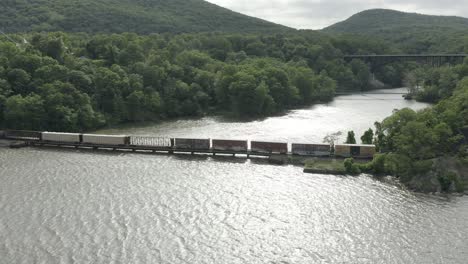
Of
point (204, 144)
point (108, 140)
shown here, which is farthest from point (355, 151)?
point (108, 140)

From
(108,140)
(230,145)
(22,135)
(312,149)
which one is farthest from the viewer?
(22,135)

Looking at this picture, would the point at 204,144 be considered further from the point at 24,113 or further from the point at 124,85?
the point at 124,85

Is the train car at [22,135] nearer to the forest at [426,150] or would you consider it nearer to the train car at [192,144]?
the train car at [192,144]

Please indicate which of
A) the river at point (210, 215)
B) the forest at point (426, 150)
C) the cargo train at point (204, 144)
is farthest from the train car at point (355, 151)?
the river at point (210, 215)

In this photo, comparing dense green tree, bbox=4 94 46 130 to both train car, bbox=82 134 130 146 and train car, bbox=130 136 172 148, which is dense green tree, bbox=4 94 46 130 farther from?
train car, bbox=130 136 172 148

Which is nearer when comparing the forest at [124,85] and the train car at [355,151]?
the train car at [355,151]

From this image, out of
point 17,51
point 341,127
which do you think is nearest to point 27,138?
point 17,51

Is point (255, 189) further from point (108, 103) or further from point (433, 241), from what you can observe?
point (108, 103)

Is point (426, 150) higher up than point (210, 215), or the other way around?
point (426, 150)
